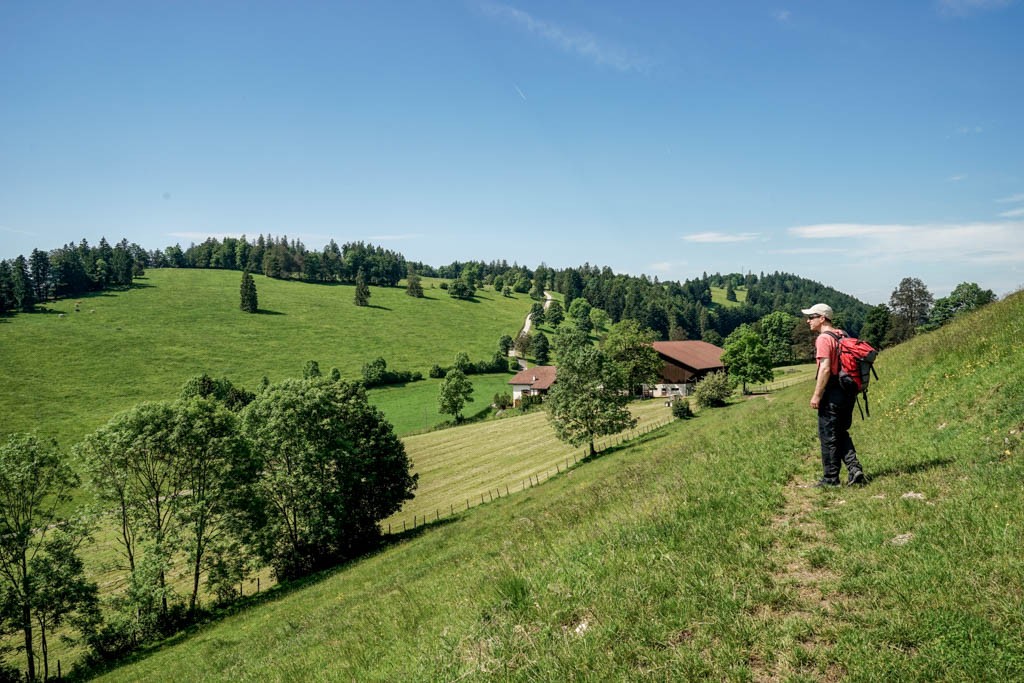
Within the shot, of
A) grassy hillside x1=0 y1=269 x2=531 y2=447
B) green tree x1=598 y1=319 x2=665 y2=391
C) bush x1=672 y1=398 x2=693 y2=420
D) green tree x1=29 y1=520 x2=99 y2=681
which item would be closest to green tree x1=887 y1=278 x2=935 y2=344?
green tree x1=598 y1=319 x2=665 y2=391

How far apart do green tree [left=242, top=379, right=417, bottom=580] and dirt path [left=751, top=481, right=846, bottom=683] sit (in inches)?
1321

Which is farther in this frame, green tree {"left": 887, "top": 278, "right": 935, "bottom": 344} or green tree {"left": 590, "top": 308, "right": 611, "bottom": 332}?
green tree {"left": 590, "top": 308, "right": 611, "bottom": 332}

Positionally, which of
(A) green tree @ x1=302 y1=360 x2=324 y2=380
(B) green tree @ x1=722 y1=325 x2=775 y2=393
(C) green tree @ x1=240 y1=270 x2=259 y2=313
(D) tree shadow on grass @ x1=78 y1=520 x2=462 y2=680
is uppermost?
(C) green tree @ x1=240 y1=270 x2=259 y2=313

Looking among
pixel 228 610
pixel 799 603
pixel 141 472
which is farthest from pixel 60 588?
pixel 799 603

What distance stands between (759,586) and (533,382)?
10414cm

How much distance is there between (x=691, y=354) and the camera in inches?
4459

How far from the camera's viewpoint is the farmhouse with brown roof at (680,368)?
10250 cm

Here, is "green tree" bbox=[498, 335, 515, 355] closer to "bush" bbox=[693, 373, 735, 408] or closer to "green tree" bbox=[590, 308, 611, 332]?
"green tree" bbox=[590, 308, 611, 332]

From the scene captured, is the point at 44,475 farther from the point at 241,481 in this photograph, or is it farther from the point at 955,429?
the point at 955,429

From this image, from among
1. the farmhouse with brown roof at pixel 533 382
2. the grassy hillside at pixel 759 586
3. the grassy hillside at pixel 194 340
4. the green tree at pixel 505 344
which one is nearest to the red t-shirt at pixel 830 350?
the grassy hillside at pixel 759 586

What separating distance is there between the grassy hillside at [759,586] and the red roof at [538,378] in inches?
3785

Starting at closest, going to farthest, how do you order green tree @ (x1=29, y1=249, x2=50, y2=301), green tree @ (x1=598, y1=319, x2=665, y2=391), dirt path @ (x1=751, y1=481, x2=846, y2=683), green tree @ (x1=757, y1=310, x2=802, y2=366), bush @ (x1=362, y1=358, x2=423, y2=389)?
dirt path @ (x1=751, y1=481, x2=846, y2=683), green tree @ (x1=598, y1=319, x2=665, y2=391), bush @ (x1=362, y1=358, x2=423, y2=389), green tree @ (x1=29, y1=249, x2=50, y2=301), green tree @ (x1=757, y1=310, x2=802, y2=366)

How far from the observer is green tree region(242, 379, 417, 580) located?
35.1 metres

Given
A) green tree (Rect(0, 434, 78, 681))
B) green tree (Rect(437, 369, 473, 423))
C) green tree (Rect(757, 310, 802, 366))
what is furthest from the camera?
green tree (Rect(757, 310, 802, 366))
